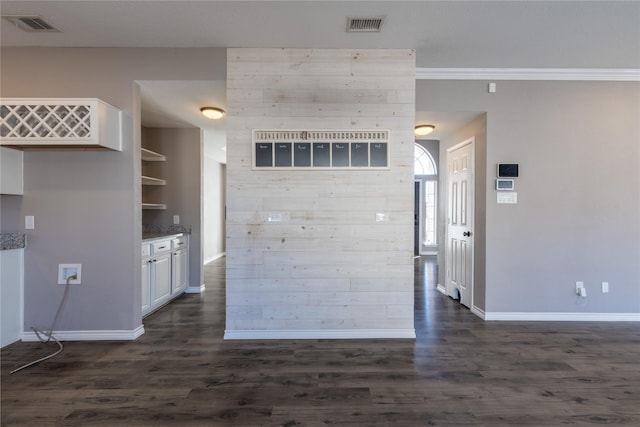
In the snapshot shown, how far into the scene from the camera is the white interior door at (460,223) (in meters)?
3.97

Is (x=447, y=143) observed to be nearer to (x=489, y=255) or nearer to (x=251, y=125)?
(x=489, y=255)

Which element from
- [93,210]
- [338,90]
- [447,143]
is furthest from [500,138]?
[93,210]

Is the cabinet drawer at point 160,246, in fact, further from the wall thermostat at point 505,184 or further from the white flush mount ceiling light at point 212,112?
the wall thermostat at point 505,184

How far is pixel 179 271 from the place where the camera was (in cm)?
447

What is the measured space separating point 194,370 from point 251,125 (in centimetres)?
216

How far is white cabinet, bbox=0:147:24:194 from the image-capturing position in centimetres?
282

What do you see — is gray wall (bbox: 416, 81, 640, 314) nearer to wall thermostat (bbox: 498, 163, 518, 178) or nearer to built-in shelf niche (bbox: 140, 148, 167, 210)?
wall thermostat (bbox: 498, 163, 518, 178)

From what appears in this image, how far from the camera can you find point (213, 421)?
189 centimetres

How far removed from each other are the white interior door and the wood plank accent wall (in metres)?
1.33

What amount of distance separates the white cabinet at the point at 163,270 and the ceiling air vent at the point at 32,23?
6.91 feet

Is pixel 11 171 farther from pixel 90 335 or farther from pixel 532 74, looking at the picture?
pixel 532 74

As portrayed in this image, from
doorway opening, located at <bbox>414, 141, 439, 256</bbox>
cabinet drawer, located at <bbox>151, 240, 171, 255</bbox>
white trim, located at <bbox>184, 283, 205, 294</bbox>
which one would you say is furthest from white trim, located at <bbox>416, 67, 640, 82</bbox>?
Answer: doorway opening, located at <bbox>414, 141, 439, 256</bbox>

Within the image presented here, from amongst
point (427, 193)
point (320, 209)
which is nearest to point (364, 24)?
point (320, 209)

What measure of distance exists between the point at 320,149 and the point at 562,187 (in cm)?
276
